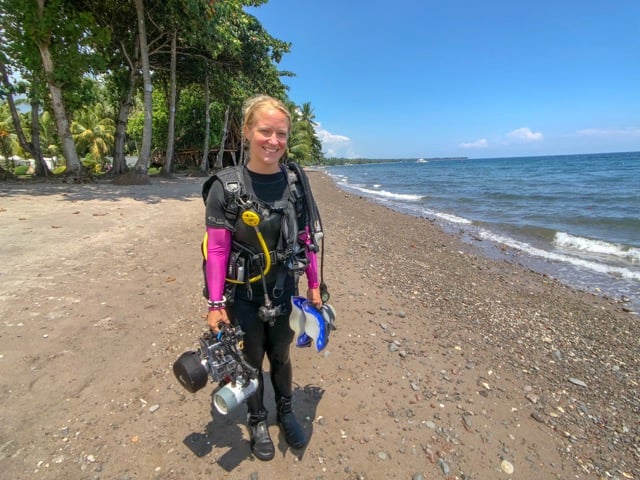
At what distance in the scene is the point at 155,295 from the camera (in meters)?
5.14

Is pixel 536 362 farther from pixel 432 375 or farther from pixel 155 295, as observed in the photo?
pixel 155 295

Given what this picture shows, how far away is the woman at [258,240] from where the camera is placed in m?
2.27

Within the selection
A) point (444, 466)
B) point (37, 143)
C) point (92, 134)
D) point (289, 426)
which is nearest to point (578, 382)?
point (444, 466)

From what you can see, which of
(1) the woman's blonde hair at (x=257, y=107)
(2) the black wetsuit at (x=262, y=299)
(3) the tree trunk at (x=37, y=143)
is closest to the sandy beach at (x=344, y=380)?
(2) the black wetsuit at (x=262, y=299)

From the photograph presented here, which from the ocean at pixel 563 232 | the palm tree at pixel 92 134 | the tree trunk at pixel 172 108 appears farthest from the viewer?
the palm tree at pixel 92 134

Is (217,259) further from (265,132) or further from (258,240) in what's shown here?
(265,132)

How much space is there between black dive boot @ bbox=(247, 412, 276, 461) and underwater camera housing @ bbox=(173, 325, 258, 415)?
0.52 m

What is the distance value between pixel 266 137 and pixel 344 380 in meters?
2.66

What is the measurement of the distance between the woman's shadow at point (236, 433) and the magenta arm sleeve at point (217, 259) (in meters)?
1.36

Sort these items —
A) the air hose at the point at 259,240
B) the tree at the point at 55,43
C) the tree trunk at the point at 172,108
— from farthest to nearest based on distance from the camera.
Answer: the tree trunk at the point at 172,108 < the tree at the point at 55,43 < the air hose at the point at 259,240

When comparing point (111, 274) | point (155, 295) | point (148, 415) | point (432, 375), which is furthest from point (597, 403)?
point (111, 274)

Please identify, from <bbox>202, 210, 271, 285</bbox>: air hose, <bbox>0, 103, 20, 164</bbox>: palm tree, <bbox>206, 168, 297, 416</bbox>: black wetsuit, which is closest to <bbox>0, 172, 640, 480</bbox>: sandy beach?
<bbox>206, 168, 297, 416</bbox>: black wetsuit

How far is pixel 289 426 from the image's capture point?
2.84 m

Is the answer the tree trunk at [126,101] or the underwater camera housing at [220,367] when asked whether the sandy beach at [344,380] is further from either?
the tree trunk at [126,101]
